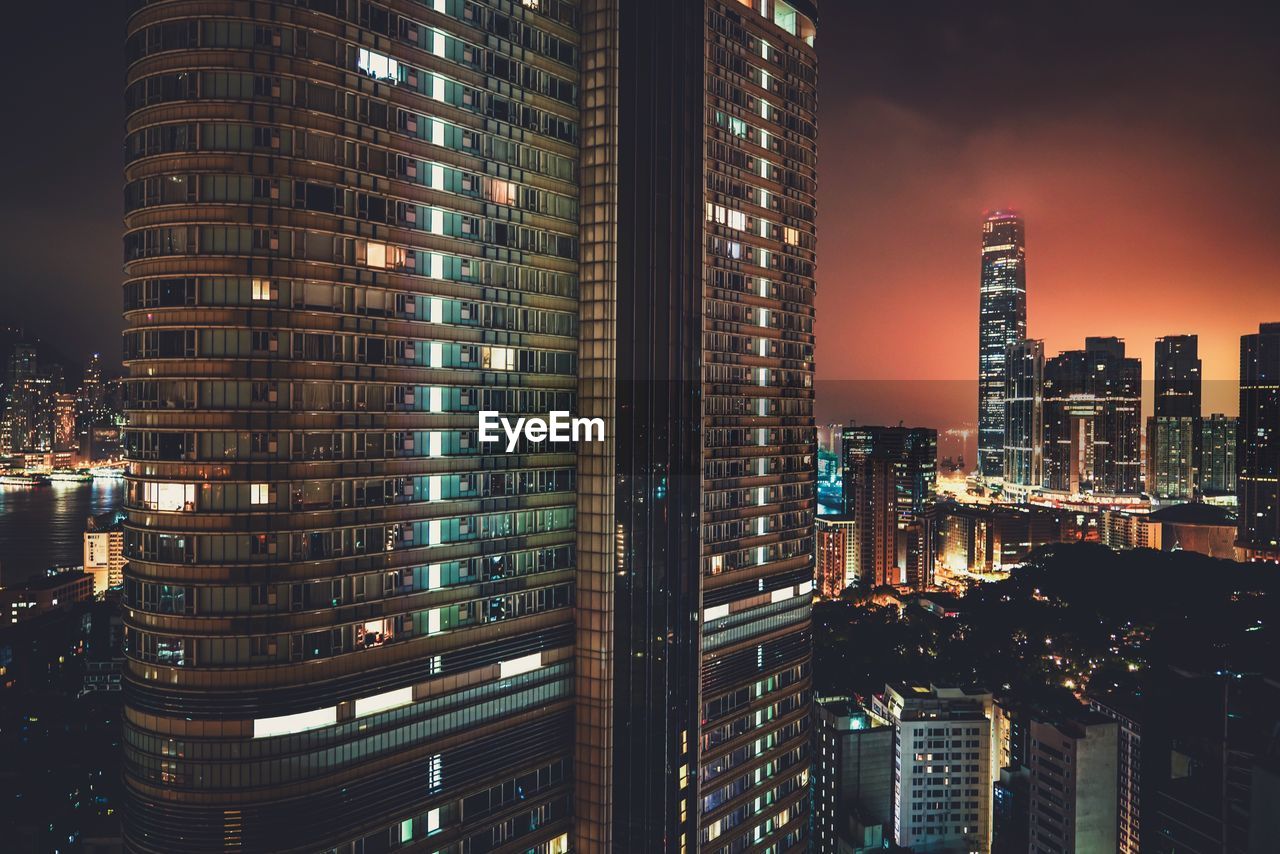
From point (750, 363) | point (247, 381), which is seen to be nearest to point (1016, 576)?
point (750, 363)

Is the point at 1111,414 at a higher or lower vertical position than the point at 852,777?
higher

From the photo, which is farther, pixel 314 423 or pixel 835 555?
pixel 835 555

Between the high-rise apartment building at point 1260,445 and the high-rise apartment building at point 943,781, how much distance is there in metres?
94.4

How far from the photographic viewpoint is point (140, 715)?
2695 centimetres

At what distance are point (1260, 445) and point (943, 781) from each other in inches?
4146

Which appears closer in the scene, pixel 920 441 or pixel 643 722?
pixel 643 722

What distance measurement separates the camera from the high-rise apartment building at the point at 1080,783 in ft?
161

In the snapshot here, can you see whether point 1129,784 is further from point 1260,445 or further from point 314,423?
point 1260,445

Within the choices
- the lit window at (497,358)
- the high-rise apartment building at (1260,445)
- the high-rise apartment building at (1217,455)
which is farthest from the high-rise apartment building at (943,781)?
the high-rise apartment building at (1217,455)

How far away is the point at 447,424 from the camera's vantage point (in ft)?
103

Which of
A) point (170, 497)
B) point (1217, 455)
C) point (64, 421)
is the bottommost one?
point (1217, 455)

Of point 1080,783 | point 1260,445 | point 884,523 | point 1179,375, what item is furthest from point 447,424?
point 1179,375

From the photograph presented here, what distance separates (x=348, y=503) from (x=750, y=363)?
83.3 ft

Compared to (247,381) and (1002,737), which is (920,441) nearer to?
(1002,737)
